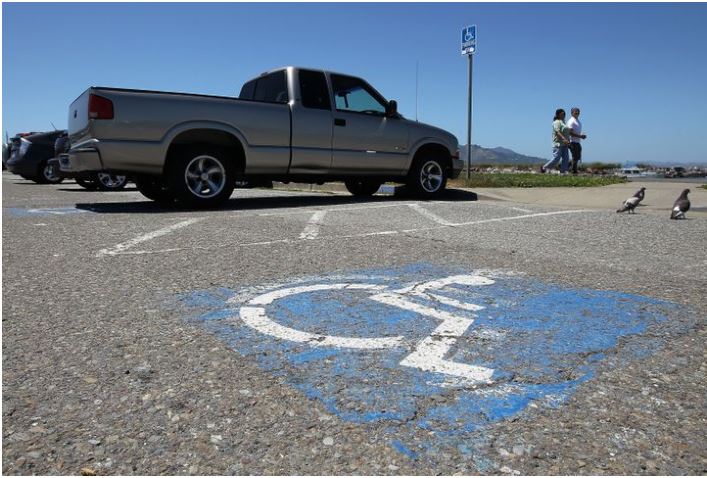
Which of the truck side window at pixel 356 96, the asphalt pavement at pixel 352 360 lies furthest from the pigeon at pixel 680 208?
the truck side window at pixel 356 96

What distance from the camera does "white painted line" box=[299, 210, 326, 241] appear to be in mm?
5430

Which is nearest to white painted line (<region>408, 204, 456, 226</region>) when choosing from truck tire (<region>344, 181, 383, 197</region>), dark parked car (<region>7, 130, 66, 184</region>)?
truck tire (<region>344, 181, 383, 197</region>)

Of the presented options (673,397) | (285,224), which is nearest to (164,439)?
(673,397)

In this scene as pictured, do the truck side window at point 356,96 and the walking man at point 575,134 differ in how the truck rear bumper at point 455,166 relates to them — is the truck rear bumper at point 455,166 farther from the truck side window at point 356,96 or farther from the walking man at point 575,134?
the walking man at point 575,134

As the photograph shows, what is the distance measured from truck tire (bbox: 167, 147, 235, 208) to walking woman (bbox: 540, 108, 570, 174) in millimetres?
9525

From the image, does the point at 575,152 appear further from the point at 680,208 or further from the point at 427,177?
the point at 680,208

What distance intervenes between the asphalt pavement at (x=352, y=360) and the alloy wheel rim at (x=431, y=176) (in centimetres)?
541

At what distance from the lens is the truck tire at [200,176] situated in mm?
7652

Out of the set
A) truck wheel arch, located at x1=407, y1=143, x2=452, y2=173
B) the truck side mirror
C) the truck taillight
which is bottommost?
truck wheel arch, located at x1=407, y1=143, x2=452, y2=173

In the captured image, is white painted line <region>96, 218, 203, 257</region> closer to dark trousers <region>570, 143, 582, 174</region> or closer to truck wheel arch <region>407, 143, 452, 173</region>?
truck wheel arch <region>407, 143, 452, 173</region>

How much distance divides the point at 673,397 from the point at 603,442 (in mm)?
447

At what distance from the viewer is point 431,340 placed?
2.42m

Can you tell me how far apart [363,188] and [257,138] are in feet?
10.5

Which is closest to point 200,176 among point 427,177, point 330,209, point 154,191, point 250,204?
point 250,204
